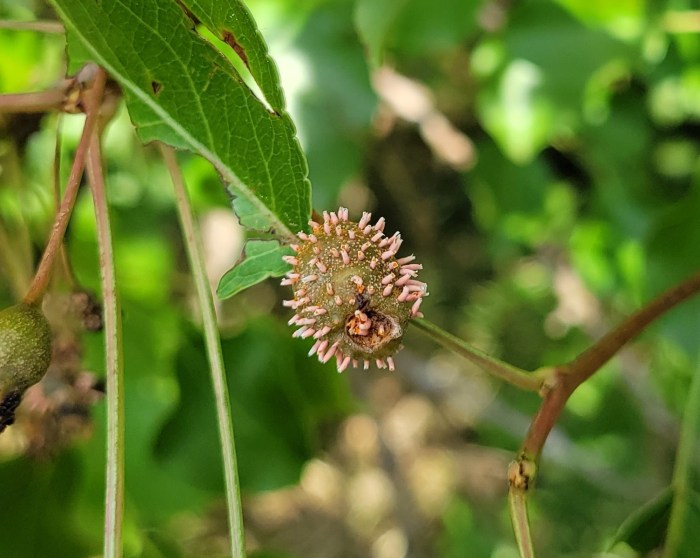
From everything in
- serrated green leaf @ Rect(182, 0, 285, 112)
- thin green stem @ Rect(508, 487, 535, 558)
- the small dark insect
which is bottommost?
thin green stem @ Rect(508, 487, 535, 558)

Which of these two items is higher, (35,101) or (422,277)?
(422,277)

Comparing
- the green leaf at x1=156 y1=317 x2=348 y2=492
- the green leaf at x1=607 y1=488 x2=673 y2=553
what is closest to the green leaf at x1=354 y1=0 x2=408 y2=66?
the green leaf at x1=156 y1=317 x2=348 y2=492

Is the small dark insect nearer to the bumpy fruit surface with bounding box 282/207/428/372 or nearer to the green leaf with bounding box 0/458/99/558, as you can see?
the bumpy fruit surface with bounding box 282/207/428/372

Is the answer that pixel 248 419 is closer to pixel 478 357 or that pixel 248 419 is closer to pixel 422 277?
pixel 478 357

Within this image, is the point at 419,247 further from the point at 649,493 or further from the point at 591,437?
the point at 649,493

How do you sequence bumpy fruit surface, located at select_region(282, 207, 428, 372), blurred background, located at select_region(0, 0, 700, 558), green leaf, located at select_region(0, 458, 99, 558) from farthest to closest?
blurred background, located at select_region(0, 0, 700, 558)
green leaf, located at select_region(0, 458, 99, 558)
bumpy fruit surface, located at select_region(282, 207, 428, 372)

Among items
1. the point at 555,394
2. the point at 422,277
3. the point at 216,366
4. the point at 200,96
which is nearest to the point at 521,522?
the point at 555,394

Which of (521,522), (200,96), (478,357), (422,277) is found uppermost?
(422,277)
